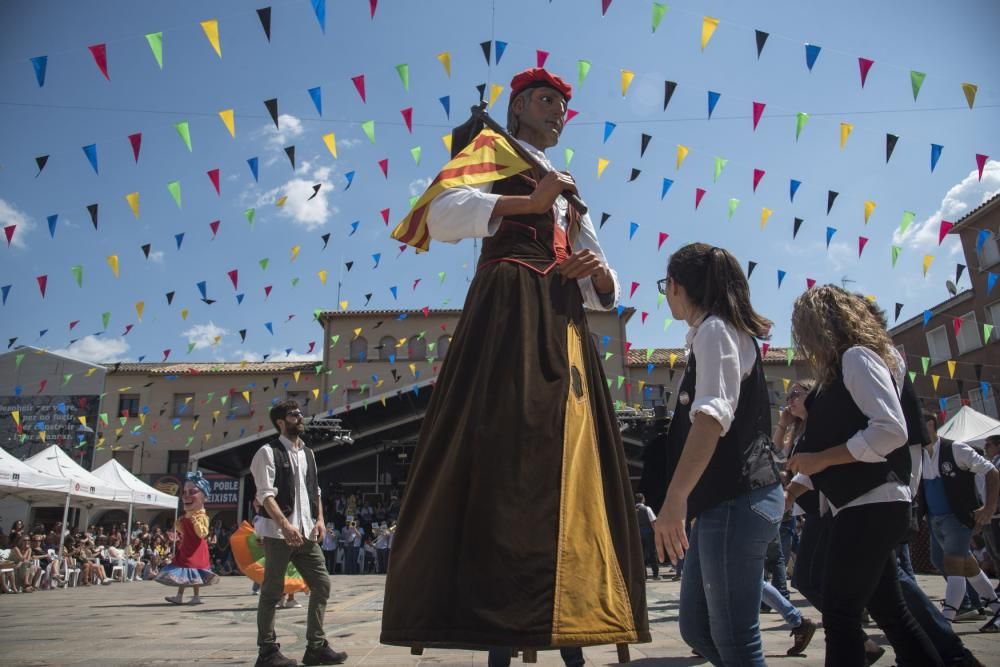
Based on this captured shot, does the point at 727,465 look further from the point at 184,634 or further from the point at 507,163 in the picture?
the point at 184,634

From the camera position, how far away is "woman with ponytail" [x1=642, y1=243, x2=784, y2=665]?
6.40 ft

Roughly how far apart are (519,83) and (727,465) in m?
1.67

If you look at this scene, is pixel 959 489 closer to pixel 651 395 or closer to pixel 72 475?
pixel 72 475

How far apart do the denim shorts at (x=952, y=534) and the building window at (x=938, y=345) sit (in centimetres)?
2670

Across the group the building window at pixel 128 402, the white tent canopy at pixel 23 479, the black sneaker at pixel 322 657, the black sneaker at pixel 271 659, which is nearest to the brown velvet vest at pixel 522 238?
the black sneaker at pixel 271 659

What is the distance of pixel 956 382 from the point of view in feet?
88.1

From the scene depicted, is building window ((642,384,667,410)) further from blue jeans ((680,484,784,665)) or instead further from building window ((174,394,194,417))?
blue jeans ((680,484,784,665))

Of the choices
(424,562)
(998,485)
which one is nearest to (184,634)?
(424,562)

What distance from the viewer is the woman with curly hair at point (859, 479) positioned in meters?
2.38

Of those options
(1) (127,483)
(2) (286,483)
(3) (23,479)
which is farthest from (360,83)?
(1) (127,483)

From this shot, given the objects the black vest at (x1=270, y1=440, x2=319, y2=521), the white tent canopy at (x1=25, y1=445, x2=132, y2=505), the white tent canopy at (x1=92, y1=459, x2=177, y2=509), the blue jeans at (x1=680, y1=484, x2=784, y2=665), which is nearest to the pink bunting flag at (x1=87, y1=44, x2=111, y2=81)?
the black vest at (x1=270, y1=440, x2=319, y2=521)

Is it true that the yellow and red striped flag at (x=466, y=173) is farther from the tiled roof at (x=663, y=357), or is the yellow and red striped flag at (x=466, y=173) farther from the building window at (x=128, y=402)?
the building window at (x=128, y=402)

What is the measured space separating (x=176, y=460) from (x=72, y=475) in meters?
19.6

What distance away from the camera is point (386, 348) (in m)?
35.3
